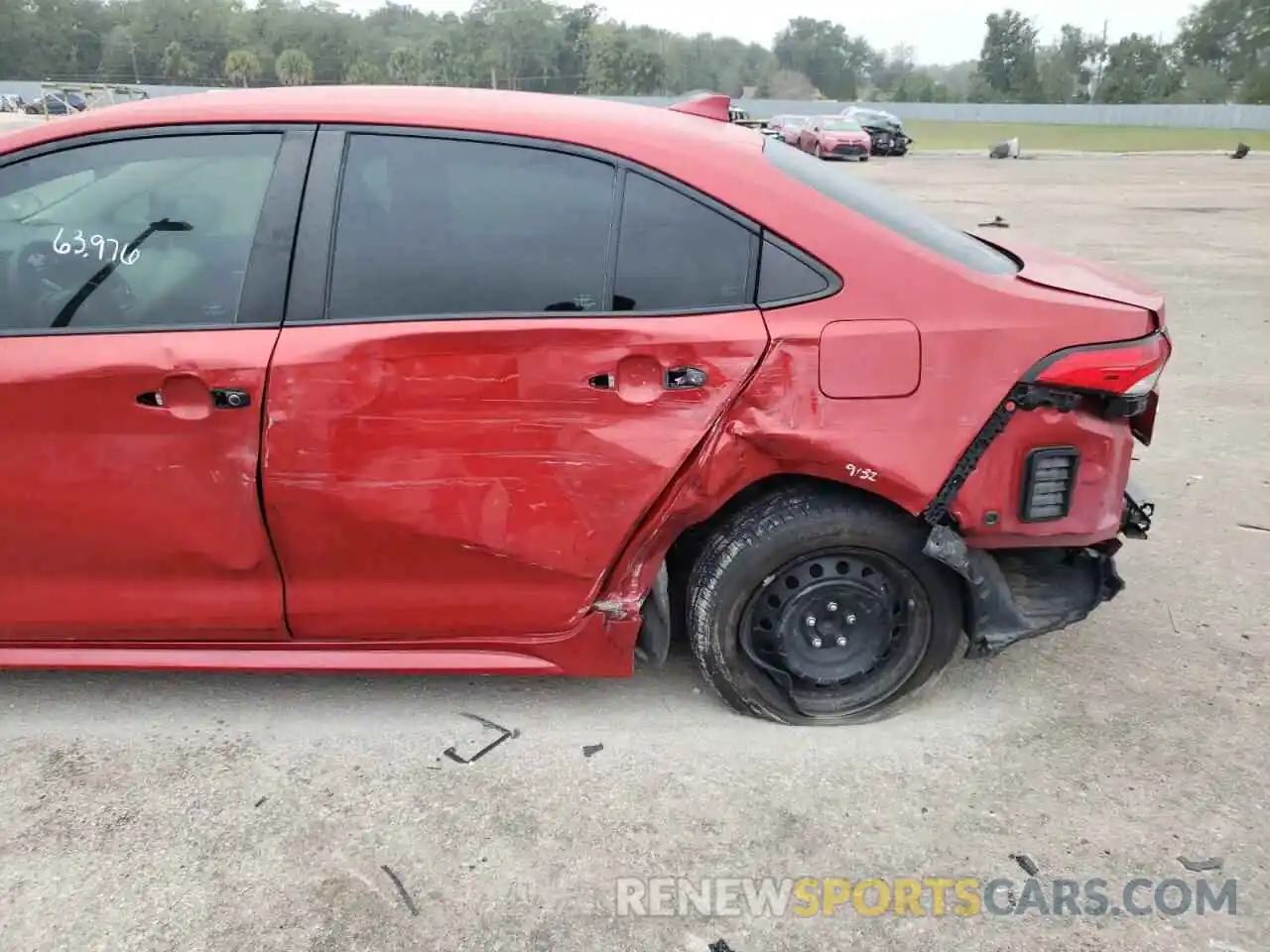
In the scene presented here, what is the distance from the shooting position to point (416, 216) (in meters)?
2.48

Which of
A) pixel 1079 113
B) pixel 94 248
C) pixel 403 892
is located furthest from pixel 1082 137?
pixel 403 892

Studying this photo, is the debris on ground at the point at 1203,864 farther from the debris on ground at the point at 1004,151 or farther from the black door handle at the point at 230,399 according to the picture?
the debris on ground at the point at 1004,151

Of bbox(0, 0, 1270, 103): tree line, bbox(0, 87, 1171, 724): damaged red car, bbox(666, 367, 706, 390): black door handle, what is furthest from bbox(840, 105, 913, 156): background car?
bbox(0, 0, 1270, 103): tree line

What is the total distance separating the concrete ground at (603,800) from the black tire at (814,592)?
0.10 meters

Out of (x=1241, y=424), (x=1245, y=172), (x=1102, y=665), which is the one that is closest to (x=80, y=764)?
(x=1102, y=665)

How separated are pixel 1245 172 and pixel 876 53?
123 metres

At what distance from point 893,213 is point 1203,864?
5.82 feet

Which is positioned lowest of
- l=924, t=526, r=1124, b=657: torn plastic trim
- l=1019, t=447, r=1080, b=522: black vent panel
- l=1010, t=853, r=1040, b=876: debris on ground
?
l=1010, t=853, r=1040, b=876: debris on ground

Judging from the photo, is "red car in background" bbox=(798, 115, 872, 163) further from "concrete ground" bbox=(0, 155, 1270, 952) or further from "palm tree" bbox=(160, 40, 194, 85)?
"palm tree" bbox=(160, 40, 194, 85)

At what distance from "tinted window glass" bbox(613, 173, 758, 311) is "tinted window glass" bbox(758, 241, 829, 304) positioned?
4 centimetres

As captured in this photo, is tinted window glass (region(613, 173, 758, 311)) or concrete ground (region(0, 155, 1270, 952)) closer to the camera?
concrete ground (region(0, 155, 1270, 952))

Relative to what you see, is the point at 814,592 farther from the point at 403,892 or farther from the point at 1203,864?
the point at 403,892

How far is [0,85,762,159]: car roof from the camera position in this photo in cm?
252

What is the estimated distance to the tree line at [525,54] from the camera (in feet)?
289
